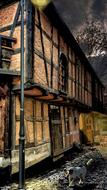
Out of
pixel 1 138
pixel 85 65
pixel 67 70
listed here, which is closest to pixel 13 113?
pixel 1 138

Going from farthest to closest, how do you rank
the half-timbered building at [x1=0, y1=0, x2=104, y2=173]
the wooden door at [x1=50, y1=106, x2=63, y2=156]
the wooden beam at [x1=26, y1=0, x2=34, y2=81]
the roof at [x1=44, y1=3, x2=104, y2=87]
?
the wooden door at [x1=50, y1=106, x2=63, y2=156] < the roof at [x1=44, y1=3, x2=104, y2=87] < the wooden beam at [x1=26, y1=0, x2=34, y2=81] < the half-timbered building at [x1=0, y1=0, x2=104, y2=173]

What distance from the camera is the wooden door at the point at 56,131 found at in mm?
12023

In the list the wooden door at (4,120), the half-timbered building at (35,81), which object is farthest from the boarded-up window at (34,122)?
the wooden door at (4,120)

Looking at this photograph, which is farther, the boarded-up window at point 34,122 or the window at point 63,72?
the window at point 63,72

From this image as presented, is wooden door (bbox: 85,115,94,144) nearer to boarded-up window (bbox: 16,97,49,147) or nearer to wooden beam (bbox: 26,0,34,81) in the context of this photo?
boarded-up window (bbox: 16,97,49,147)

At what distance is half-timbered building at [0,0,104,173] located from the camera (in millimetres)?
8828

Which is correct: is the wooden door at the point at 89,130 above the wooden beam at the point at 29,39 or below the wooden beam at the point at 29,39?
below

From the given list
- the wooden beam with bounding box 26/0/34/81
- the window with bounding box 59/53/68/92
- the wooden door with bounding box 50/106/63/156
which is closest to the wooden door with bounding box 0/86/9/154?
the wooden beam with bounding box 26/0/34/81

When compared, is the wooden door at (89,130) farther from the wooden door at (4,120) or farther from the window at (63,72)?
the wooden door at (4,120)

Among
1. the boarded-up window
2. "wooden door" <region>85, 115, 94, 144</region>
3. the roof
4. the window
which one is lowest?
"wooden door" <region>85, 115, 94, 144</region>

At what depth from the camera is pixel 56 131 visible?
41.6 feet

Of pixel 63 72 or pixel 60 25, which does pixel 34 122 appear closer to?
pixel 63 72

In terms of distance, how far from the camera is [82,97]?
18719 mm

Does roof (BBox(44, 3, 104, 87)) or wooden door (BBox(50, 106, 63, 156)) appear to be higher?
roof (BBox(44, 3, 104, 87))
